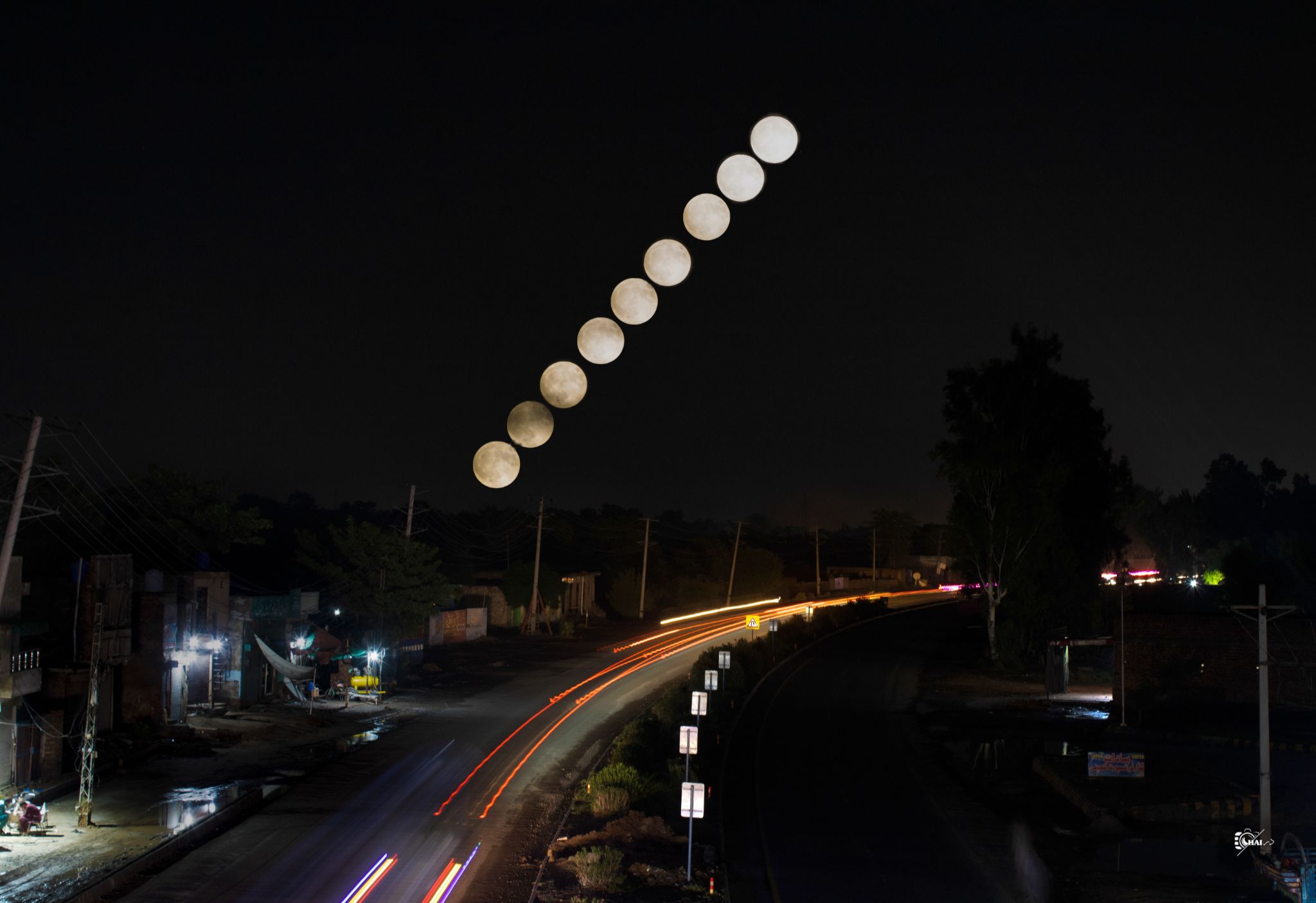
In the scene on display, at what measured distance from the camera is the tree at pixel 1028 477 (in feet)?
176

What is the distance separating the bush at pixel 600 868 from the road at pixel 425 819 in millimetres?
999

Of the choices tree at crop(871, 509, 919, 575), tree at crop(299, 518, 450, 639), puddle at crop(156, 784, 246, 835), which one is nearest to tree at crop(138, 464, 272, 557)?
tree at crop(299, 518, 450, 639)

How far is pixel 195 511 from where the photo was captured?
41.8 m

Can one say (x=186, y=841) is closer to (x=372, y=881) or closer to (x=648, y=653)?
(x=372, y=881)

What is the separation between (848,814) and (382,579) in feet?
98.3

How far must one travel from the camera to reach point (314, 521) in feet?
336

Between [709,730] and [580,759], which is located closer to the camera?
[580,759]

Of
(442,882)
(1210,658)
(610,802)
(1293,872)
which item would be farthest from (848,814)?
(1210,658)

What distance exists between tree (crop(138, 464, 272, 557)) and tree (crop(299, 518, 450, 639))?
5.08 meters

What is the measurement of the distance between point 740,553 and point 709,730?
211 ft

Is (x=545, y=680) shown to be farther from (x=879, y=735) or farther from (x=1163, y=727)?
(x=1163, y=727)

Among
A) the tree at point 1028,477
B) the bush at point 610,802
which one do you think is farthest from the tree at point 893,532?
the bush at point 610,802

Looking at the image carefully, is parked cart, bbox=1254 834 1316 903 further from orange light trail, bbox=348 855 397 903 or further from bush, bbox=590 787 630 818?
orange light trail, bbox=348 855 397 903

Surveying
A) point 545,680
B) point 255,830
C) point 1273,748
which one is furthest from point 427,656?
point 1273,748
